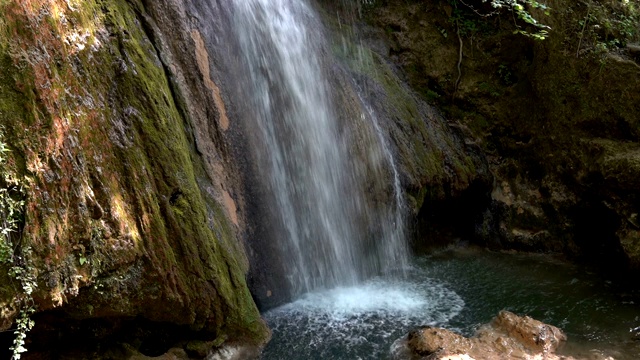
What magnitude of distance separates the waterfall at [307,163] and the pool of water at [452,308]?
0.39m

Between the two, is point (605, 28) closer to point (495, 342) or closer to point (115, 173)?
point (495, 342)

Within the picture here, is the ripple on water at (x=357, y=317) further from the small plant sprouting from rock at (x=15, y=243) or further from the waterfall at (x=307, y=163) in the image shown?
the small plant sprouting from rock at (x=15, y=243)

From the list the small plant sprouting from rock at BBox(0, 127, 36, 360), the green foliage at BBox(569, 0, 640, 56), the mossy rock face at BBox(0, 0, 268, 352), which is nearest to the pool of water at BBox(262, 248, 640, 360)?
the mossy rock face at BBox(0, 0, 268, 352)

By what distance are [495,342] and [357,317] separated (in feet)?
4.67

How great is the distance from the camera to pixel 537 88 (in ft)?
26.2

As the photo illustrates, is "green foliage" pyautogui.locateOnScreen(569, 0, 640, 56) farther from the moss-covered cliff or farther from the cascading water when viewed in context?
the cascading water

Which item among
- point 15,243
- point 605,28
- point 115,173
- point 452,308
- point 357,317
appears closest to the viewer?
point 15,243

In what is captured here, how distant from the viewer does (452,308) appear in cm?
579

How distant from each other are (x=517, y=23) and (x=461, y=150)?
224 centimetres

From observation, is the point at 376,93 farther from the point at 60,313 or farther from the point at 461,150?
the point at 60,313

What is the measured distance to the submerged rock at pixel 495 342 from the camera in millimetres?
4504

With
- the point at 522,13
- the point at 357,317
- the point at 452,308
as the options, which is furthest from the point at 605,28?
the point at 357,317

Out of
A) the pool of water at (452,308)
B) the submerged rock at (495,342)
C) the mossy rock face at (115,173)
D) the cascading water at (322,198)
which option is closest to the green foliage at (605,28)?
the pool of water at (452,308)

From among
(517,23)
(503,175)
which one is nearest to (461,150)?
(503,175)
